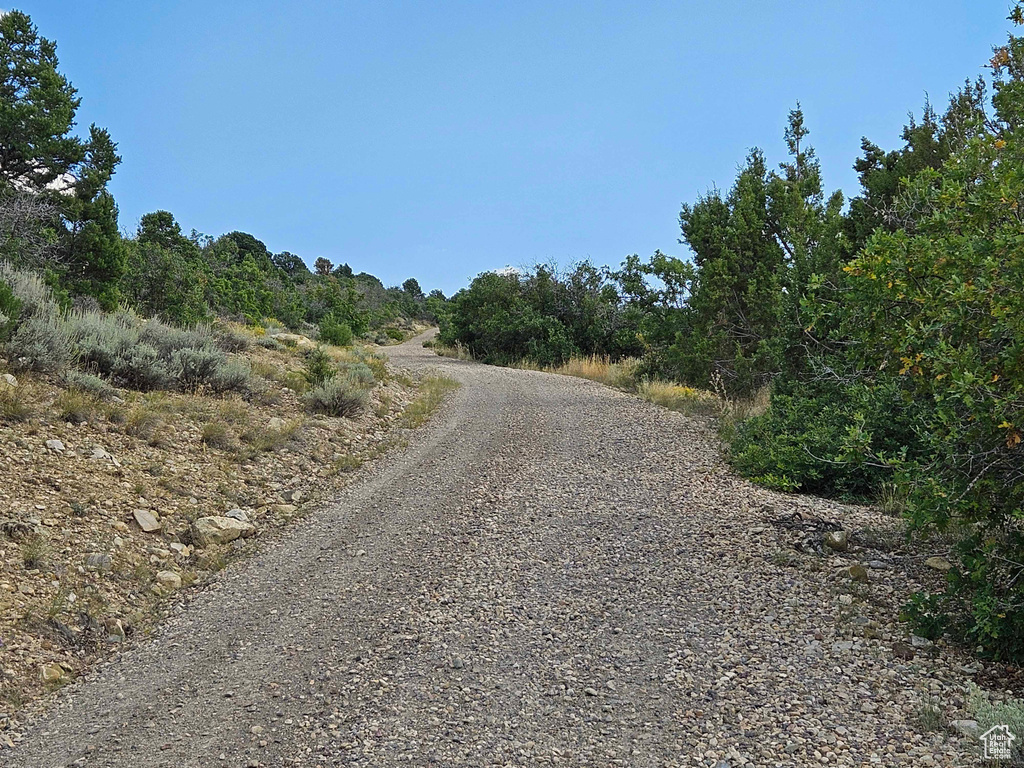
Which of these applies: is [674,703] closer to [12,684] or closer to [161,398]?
[12,684]

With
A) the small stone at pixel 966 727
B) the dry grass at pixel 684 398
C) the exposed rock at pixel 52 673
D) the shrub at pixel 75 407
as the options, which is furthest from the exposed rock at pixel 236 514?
the dry grass at pixel 684 398

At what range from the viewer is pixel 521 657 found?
3.87 metres

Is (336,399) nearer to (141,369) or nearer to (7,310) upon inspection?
(141,369)

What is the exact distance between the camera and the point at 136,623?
4703 mm

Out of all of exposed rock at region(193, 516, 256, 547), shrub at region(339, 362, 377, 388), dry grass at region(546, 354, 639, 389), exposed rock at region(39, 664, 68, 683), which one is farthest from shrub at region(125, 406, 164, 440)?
dry grass at region(546, 354, 639, 389)

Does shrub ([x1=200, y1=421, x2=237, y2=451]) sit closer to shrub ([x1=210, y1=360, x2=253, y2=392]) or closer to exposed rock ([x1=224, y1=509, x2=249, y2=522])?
exposed rock ([x1=224, y1=509, x2=249, y2=522])

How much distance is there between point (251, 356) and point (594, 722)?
11187 mm

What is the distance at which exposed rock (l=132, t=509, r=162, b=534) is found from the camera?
576 cm

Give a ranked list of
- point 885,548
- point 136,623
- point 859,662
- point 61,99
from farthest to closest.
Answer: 1. point 61,99
2. point 885,548
3. point 136,623
4. point 859,662

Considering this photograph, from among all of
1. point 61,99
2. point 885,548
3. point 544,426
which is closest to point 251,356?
point 544,426

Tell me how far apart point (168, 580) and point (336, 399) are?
562cm

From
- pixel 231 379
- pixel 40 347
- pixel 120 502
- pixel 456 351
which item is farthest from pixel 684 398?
pixel 456 351

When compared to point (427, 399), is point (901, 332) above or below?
above

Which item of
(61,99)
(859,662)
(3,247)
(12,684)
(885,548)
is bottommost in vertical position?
(12,684)
